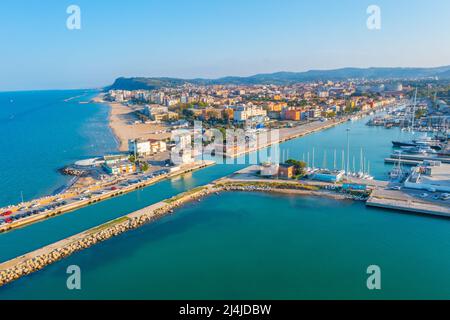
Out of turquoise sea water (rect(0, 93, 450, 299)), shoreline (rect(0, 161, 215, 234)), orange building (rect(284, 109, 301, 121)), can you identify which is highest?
orange building (rect(284, 109, 301, 121))

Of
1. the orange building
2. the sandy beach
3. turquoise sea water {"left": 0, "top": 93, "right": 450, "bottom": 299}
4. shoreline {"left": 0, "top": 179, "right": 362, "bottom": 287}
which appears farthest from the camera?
the orange building

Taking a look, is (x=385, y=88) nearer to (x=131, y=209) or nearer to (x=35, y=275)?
(x=131, y=209)

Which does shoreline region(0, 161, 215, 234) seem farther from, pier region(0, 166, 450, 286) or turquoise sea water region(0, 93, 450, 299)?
pier region(0, 166, 450, 286)

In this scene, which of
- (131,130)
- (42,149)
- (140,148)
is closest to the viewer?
(140,148)

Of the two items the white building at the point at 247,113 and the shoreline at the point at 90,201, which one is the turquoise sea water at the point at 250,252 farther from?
the white building at the point at 247,113

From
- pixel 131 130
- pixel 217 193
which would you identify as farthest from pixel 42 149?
pixel 217 193

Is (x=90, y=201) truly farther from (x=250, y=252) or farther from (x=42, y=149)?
(x=42, y=149)

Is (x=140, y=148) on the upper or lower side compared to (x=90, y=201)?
upper

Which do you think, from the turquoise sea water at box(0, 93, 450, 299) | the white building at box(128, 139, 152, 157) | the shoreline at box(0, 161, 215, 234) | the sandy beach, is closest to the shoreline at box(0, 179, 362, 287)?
the turquoise sea water at box(0, 93, 450, 299)

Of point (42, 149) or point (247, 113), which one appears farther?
point (247, 113)

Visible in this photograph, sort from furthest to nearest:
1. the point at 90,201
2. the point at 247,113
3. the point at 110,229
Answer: the point at 247,113 < the point at 90,201 < the point at 110,229
